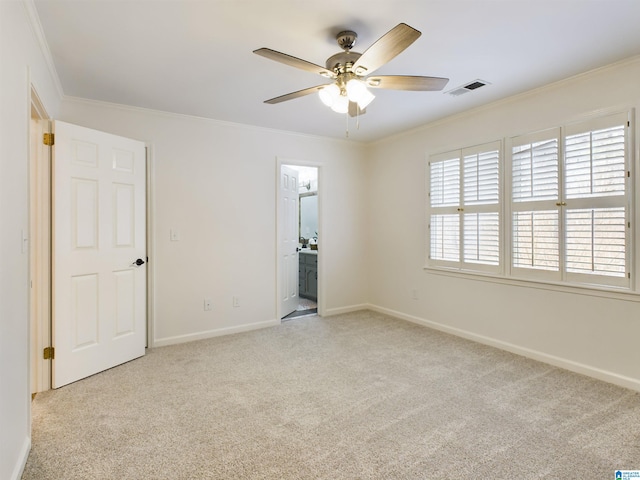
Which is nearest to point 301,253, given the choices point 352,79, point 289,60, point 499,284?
point 499,284

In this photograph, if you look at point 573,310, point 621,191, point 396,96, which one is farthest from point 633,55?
point 573,310

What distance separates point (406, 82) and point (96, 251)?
2.81m

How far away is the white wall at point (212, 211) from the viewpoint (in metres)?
3.76

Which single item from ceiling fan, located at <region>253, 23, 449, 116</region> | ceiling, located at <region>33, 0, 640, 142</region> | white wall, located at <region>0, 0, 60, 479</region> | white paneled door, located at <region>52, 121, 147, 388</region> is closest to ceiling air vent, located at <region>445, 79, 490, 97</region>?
ceiling, located at <region>33, 0, 640, 142</region>

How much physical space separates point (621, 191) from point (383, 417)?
2.46 metres

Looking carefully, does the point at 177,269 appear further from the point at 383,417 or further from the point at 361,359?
the point at 383,417

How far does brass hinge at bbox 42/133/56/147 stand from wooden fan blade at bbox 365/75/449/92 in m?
2.45

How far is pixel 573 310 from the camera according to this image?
3.05 metres

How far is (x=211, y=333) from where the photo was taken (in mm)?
4078

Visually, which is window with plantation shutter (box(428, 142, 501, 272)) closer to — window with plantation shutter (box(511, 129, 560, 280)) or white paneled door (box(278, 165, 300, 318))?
window with plantation shutter (box(511, 129, 560, 280))

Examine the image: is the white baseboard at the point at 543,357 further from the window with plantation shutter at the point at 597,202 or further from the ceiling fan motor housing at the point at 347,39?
the ceiling fan motor housing at the point at 347,39

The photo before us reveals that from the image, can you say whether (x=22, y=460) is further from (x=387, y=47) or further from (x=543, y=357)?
(x=543, y=357)

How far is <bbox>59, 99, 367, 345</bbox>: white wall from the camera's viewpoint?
376cm

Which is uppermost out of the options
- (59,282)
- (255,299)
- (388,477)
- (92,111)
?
(92,111)
